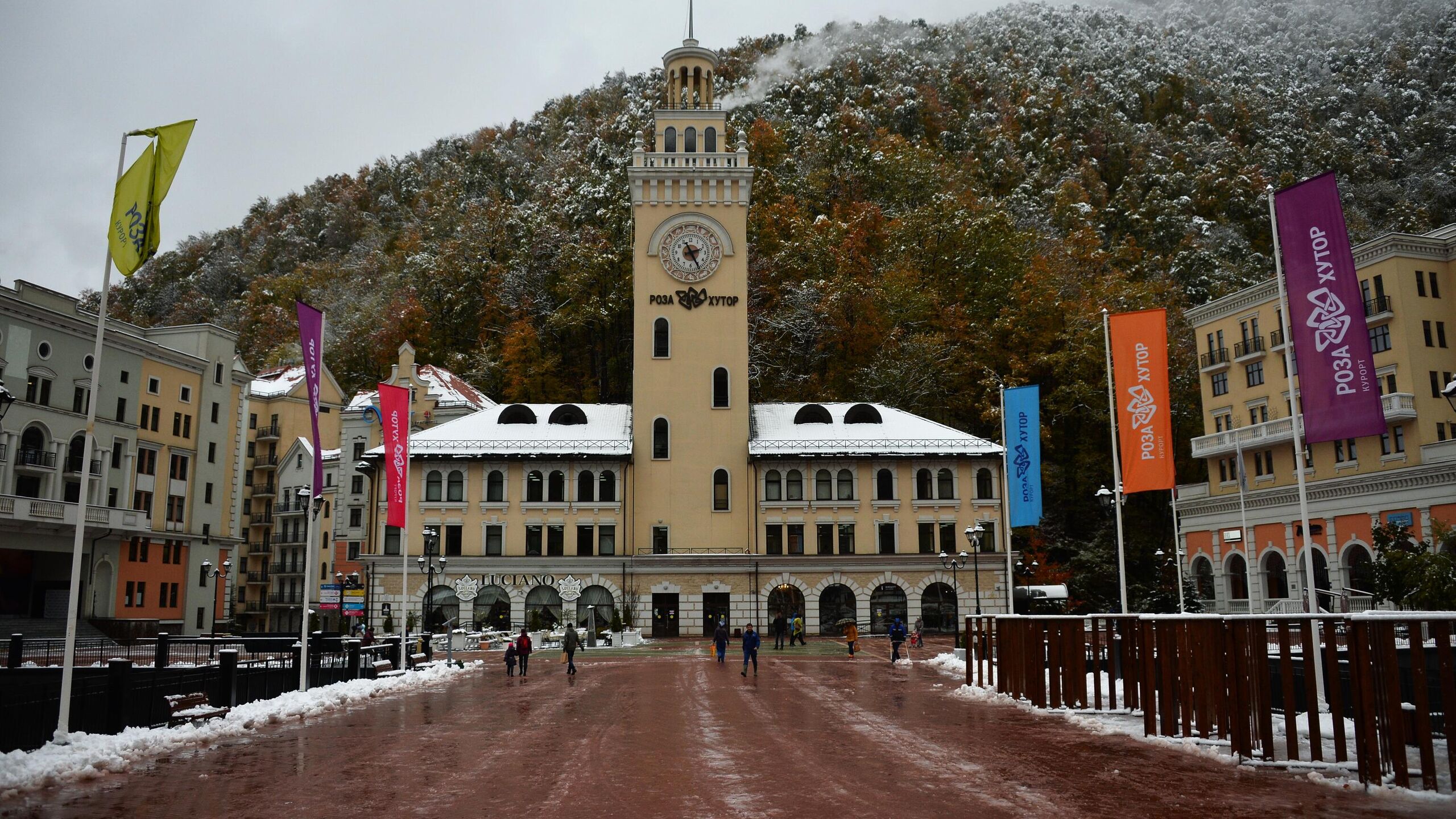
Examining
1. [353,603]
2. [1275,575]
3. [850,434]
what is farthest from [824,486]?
[353,603]

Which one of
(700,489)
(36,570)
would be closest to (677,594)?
(700,489)

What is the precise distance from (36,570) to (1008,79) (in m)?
A: 106

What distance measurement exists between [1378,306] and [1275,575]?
573 inches

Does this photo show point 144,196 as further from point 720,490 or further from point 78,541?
point 720,490

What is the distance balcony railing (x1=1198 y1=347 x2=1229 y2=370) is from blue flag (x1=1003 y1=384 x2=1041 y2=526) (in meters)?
29.4

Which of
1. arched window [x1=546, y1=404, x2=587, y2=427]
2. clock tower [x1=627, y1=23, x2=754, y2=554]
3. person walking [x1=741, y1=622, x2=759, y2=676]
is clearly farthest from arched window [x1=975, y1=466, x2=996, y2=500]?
person walking [x1=741, y1=622, x2=759, y2=676]

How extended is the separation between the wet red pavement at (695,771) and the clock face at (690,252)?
4046cm

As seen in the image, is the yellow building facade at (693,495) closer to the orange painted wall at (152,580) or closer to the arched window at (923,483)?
the arched window at (923,483)

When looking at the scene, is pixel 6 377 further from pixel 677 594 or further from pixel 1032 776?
pixel 1032 776

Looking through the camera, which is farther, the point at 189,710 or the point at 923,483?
the point at 923,483

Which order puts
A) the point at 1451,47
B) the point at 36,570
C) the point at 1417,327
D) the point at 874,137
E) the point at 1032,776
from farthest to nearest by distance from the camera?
the point at 1451,47 → the point at 874,137 → the point at 36,570 → the point at 1417,327 → the point at 1032,776

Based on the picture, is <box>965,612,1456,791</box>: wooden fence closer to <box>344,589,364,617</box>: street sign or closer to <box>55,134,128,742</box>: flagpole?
<box>55,134,128,742</box>: flagpole

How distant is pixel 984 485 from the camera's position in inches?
2299

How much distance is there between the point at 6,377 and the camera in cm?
4859
